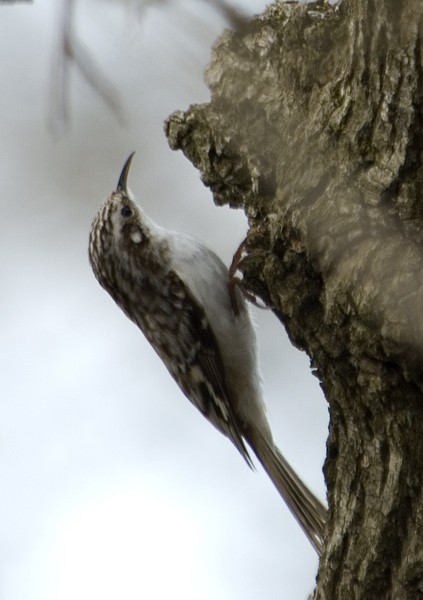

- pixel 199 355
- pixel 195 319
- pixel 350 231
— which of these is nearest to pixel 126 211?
pixel 195 319

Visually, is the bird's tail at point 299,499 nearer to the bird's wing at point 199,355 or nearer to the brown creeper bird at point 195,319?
the brown creeper bird at point 195,319

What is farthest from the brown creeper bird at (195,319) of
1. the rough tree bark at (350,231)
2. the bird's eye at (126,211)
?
the rough tree bark at (350,231)

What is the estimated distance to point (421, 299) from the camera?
1588 mm

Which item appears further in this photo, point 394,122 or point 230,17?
point 394,122

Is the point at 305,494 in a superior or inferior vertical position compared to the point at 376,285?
superior

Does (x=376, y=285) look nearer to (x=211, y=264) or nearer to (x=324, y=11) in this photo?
(x=324, y=11)

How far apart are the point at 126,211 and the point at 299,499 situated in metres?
1.18

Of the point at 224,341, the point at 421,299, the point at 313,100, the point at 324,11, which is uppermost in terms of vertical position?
the point at 224,341

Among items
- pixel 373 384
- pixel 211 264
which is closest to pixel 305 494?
pixel 211 264

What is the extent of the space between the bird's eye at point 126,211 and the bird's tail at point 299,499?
100cm

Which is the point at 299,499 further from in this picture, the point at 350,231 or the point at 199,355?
the point at 350,231

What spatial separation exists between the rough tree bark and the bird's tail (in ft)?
3.01

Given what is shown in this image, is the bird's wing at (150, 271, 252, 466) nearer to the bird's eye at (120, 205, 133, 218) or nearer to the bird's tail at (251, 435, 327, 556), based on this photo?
the bird's tail at (251, 435, 327, 556)

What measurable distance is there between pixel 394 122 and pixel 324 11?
0.36 m
